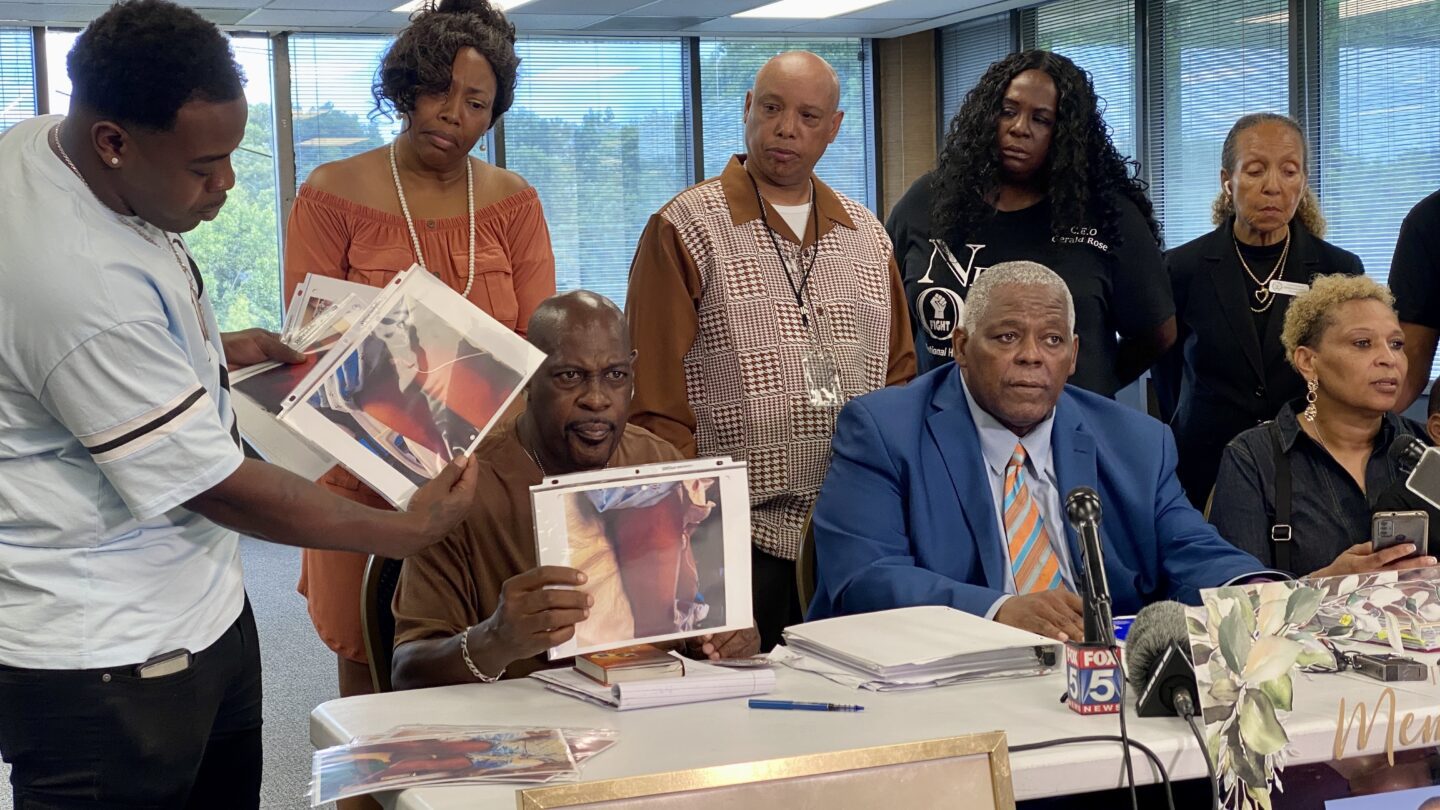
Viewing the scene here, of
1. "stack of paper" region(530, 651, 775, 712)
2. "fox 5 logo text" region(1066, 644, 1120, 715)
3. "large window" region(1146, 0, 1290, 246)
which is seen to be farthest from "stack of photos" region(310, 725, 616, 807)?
"large window" region(1146, 0, 1290, 246)

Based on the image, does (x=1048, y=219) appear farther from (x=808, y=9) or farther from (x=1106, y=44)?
(x=808, y=9)

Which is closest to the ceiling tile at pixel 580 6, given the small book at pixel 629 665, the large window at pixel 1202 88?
the large window at pixel 1202 88

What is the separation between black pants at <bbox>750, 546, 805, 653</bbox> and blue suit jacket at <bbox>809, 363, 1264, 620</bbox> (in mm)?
236

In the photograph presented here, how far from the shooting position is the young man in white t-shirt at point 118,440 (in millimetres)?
1736

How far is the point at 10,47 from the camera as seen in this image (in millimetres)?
9117

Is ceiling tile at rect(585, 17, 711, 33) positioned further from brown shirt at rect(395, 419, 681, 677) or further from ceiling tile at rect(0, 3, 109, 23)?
brown shirt at rect(395, 419, 681, 677)

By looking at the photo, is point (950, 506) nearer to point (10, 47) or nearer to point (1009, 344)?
point (1009, 344)

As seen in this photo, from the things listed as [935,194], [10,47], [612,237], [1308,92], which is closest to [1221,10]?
[1308,92]

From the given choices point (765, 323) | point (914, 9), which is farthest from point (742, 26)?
point (765, 323)

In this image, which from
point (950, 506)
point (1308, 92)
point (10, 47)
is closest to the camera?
point (950, 506)

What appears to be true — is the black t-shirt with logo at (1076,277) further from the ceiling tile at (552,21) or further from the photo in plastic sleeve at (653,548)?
the ceiling tile at (552,21)

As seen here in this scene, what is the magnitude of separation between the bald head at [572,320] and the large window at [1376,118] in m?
5.93

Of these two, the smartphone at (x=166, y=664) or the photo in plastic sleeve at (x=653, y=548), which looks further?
the photo in plastic sleeve at (x=653, y=548)

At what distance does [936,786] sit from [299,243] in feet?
6.05
